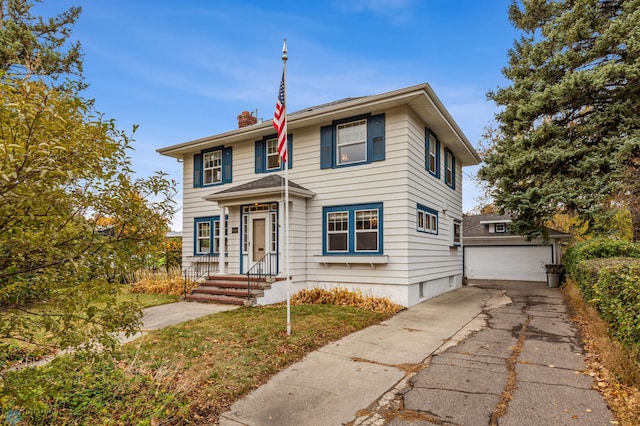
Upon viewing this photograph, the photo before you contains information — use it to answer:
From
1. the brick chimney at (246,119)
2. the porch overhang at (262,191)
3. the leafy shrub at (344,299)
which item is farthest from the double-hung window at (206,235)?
the leafy shrub at (344,299)

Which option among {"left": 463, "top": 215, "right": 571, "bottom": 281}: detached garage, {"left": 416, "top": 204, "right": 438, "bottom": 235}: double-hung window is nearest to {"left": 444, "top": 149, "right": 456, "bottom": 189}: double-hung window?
{"left": 416, "top": 204, "right": 438, "bottom": 235}: double-hung window

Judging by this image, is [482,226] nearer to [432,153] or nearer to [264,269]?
[432,153]

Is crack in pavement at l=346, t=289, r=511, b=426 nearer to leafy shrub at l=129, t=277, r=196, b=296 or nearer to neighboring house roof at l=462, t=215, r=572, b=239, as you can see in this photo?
leafy shrub at l=129, t=277, r=196, b=296

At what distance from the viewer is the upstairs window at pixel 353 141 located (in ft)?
35.4

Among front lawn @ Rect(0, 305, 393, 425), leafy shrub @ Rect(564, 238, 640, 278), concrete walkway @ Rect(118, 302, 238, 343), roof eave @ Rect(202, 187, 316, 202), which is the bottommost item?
concrete walkway @ Rect(118, 302, 238, 343)

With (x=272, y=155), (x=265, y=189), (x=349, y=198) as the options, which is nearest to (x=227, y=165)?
(x=272, y=155)

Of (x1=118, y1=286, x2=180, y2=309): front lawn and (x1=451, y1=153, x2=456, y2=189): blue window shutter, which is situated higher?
(x1=451, y1=153, x2=456, y2=189): blue window shutter

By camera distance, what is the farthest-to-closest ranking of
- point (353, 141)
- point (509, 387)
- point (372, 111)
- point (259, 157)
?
point (259, 157) → point (353, 141) → point (372, 111) → point (509, 387)

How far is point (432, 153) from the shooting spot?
12727mm

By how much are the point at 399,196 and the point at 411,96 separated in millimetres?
2778

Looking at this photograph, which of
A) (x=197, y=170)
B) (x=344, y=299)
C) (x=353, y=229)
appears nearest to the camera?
(x=344, y=299)

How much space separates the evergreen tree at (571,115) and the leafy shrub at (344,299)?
26.3 feet

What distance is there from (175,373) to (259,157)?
30.6 feet

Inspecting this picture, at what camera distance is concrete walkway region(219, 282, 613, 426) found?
380 centimetres
